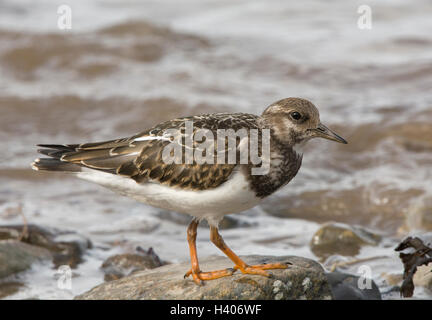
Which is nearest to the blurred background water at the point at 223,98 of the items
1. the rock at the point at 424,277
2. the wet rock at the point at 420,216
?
the wet rock at the point at 420,216

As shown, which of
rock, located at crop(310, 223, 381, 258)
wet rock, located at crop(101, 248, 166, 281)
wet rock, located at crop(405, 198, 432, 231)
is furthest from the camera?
wet rock, located at crop(405, 198, 432, 231)

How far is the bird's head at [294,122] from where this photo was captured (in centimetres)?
474

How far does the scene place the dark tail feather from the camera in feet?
16.8

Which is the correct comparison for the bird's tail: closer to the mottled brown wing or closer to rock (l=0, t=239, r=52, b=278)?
the mottled brown wing

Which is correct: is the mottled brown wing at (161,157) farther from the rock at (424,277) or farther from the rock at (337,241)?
the rock at (337,241)

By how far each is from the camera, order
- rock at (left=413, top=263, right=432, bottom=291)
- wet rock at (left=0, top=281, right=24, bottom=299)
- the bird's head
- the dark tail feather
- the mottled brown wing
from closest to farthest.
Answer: the mottled brown wing → the bird's head → the dark tail feather → rock at (left=413, top=263, right=432, bottom=291) → wet rock at (left=0, top=281, right=24, bottom=299)

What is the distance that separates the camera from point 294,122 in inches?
187

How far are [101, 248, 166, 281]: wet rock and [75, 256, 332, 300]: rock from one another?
38.3 inches

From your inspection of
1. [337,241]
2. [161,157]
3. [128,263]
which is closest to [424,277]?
[337,241]

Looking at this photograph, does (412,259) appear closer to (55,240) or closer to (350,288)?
(350,288)

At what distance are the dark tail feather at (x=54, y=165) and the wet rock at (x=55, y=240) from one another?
63.1 inches

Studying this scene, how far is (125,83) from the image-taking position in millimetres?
11930

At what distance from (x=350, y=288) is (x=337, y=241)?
1.32 metres

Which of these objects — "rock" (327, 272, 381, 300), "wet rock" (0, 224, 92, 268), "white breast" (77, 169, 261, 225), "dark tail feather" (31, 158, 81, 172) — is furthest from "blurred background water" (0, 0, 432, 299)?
"white breast" (77, 169, 261, 225)
